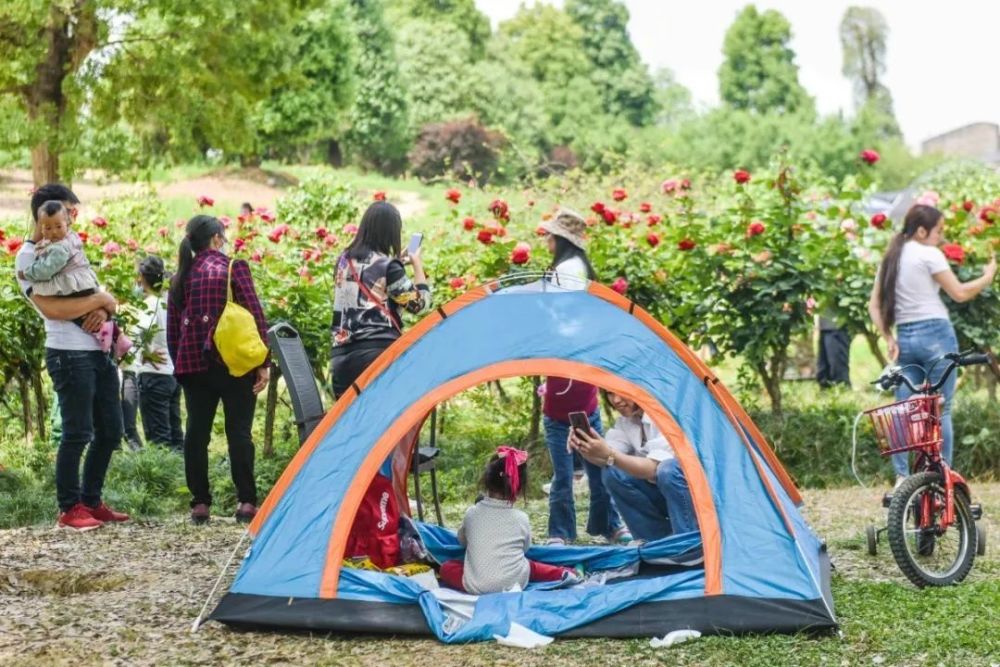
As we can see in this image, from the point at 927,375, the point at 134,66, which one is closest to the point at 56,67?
the point at 134,66

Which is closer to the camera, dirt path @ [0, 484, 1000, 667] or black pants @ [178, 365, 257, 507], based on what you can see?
dirt path @ [0, 484, 1000, 667]

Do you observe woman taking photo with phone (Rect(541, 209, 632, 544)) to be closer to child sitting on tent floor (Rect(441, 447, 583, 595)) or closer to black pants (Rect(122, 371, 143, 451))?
child sitting on tent floor (Rect(441, 447, 583, 595))

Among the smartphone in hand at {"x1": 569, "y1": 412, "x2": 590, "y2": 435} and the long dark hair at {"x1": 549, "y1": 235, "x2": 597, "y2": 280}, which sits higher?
the long dark hair at {"x1": 549, "y1": 235, "x2": 597, "y2": 280}

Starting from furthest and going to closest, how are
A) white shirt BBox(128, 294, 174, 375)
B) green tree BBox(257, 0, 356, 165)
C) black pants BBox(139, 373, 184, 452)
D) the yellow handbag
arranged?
green tree BBox(257, 0, 356, 165) < black pants BBox(139, 373, 184, 452) < white shirt BBox(128, 294, 174, 375) < the yellow handbag

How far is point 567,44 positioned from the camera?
183ft

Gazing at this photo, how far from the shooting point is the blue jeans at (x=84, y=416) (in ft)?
20.0

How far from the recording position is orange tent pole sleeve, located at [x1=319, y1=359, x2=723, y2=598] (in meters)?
4.53

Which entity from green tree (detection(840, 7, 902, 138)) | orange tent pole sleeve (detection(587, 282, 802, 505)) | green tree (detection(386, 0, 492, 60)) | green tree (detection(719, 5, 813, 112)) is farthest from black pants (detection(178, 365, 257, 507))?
green tree (detection(840, 7, 902, 138))

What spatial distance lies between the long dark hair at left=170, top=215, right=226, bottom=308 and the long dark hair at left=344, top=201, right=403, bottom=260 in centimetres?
83

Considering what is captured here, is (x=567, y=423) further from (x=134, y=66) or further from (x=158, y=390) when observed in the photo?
(x=134, y=66)

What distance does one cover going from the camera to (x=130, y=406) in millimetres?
9406

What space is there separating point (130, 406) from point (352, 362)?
4.06 metres

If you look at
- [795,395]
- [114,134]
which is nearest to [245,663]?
[795,395]

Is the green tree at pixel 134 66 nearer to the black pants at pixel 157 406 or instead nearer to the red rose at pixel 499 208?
the black pants at pixel 157 406
